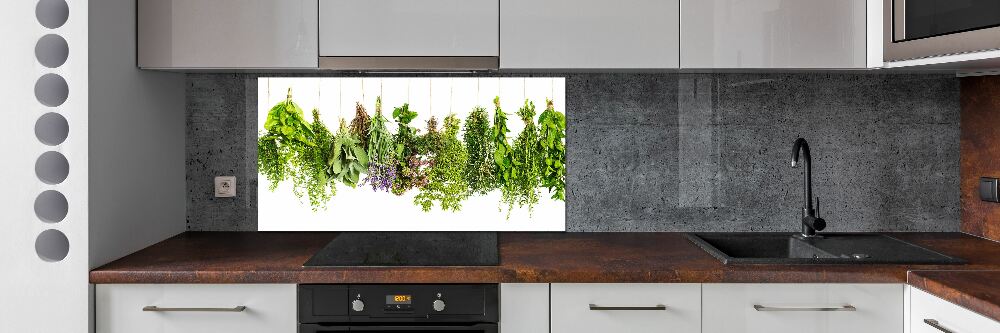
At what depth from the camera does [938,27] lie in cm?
198

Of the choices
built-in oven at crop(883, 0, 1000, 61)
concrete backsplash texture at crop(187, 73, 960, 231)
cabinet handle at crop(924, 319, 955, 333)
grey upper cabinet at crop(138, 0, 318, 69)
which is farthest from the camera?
concrete backsplash texture at crop(187, 73, 960, 231)

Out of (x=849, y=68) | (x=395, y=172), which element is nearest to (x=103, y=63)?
(x=395, y=172)

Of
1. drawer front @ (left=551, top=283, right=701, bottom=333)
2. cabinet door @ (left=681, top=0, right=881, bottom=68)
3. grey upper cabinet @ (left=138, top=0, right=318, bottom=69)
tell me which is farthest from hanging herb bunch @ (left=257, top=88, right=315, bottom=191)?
cabinet door @ (left=681, top=0, right=881, bottom=68)

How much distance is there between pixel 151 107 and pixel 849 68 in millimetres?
2131

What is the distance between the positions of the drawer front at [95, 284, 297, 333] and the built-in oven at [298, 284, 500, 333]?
0.07 meters

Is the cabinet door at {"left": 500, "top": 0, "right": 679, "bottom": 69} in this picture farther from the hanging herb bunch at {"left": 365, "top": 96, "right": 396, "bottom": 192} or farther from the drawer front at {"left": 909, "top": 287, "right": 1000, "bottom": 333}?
the drawer front at {"left": 909, "top": 287, "right": 1000, "bottom": 333}

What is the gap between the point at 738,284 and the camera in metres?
1.90

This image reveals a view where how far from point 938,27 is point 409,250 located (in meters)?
1.59
